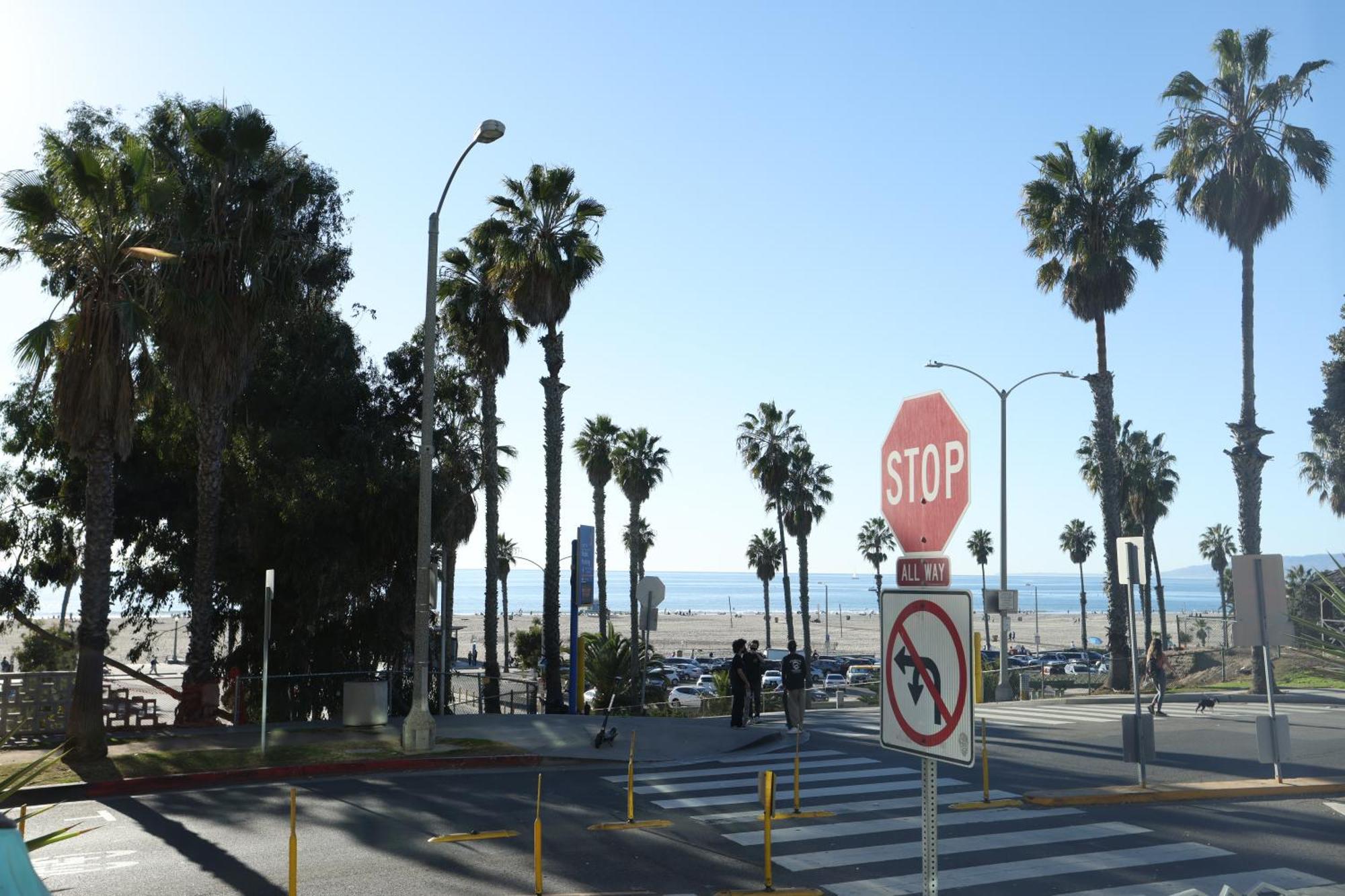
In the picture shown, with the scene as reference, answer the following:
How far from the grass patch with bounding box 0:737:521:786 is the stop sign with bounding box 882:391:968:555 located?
13712mm

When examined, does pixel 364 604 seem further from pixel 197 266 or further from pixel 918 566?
pixel 918 566

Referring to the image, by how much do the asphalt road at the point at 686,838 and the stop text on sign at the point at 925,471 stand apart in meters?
5.92

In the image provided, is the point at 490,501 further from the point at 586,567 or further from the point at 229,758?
the point at 229,758

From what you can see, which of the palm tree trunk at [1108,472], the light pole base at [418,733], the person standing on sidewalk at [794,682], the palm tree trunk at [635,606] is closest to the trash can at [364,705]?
the light pole base at [418,733]

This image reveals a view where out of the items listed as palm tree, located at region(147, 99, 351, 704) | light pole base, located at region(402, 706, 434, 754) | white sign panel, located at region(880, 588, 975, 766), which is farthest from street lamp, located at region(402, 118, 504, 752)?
white sign panel, located at region(880, 588, 975, 766)

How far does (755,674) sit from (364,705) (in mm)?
7651

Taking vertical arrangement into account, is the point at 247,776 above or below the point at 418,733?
below

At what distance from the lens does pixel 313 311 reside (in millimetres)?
26422

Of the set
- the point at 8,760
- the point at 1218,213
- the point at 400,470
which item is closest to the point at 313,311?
the point at 400,470

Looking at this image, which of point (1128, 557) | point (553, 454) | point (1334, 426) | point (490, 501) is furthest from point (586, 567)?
point (1334, 426)

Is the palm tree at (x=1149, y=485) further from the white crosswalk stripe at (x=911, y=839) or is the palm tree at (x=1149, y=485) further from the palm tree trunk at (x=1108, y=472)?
the white crosswalk stripe at (x=911, y=839)

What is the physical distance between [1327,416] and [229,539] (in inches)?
2193

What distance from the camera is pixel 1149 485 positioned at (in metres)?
63.6

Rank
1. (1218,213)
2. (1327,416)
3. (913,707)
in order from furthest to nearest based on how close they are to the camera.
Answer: (1327,416), (1218,213), (913,707)
